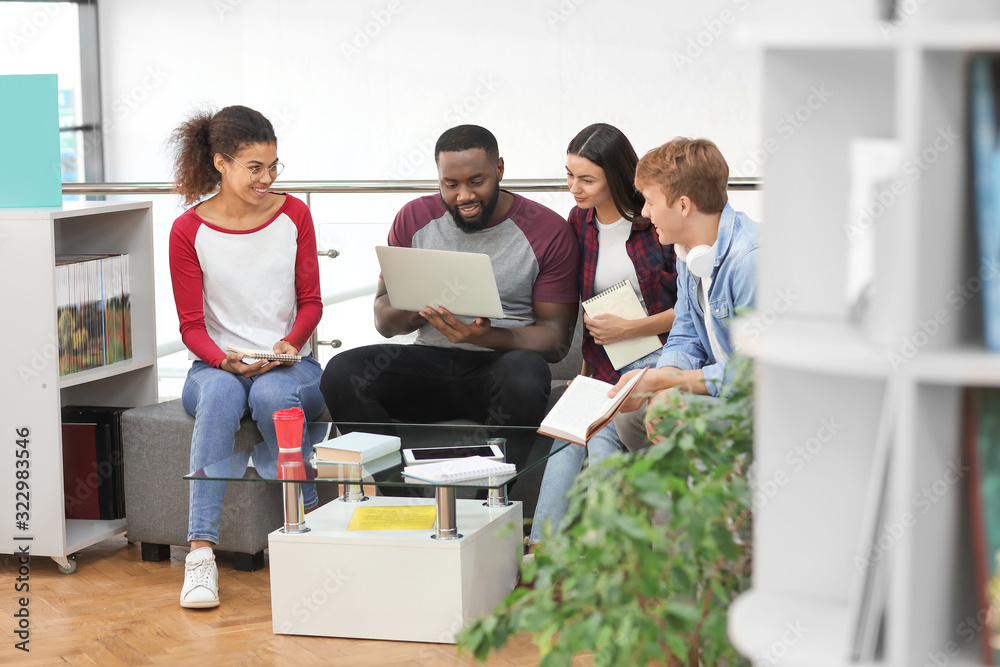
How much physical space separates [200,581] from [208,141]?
116 centimetres

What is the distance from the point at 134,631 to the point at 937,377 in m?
1.96

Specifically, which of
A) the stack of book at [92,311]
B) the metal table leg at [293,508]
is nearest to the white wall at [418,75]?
the stack of book at [92,311]

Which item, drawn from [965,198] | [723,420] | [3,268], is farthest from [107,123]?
[965,198]

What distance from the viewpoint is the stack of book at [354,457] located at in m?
2.28

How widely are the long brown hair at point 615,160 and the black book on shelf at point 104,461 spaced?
143cm

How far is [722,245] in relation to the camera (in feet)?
7.52

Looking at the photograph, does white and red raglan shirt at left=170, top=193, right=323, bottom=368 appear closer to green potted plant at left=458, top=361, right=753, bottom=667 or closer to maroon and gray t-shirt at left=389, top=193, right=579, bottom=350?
maroon and gray t-shirt at left=389, top=193, right=579, bottom=350

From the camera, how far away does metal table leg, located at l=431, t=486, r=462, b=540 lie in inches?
90.2

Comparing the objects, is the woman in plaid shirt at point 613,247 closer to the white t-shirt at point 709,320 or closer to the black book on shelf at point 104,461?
the white t-shirt at point 709,320

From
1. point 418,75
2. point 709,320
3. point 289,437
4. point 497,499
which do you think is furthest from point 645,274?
point 418,75

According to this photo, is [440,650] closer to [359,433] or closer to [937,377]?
[359,433]

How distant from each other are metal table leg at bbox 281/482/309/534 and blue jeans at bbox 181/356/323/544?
0.17 meters

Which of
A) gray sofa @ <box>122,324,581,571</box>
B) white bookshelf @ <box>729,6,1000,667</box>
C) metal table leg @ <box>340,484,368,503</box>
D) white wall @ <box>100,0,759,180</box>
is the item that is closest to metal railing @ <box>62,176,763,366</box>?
gray sofa @ <box>122,324,581,571</box>

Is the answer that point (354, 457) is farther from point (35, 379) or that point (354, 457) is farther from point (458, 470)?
point (35, 379)
